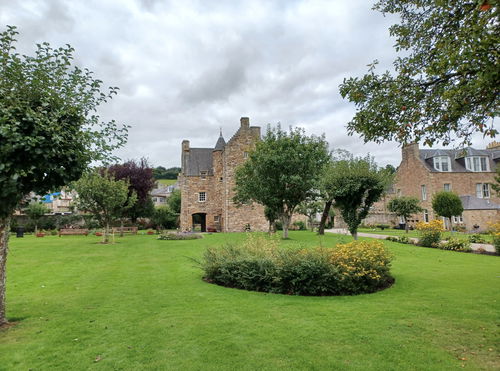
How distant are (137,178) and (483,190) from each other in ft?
133

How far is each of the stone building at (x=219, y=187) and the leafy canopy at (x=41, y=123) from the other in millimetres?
31646

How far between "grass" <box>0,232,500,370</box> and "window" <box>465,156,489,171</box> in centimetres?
3457

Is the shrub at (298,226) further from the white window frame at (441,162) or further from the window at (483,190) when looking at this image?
the window at (483,190)

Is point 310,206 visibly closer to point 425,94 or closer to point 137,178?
point 137,178

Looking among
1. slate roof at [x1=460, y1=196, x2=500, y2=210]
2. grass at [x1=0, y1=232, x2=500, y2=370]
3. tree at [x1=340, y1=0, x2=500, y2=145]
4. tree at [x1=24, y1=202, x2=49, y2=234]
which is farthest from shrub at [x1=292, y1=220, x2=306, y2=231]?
tree at [x1=340, y1=0, x2=500, y2=145]

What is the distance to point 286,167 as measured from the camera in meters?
24.5

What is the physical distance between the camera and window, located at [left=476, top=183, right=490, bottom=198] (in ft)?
128

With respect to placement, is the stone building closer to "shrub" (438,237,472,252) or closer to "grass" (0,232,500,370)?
"shrub" (438,237,472,252)

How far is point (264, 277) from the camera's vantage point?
29.8 feet

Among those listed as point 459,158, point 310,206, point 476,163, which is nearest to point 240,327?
point 310,206

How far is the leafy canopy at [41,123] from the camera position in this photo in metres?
5.36

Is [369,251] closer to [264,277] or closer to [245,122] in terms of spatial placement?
[264,277]

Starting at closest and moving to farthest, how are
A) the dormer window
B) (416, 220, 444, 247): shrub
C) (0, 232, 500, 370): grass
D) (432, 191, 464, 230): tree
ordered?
1. (0, 232, 500, 370): grass
2. (416, 220, 444, 247): shrub
3. (432, 191, 464, 230): tree
4. the dormer window

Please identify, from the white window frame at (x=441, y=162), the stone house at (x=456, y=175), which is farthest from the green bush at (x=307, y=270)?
the white window frame at (x=441, y=162)
